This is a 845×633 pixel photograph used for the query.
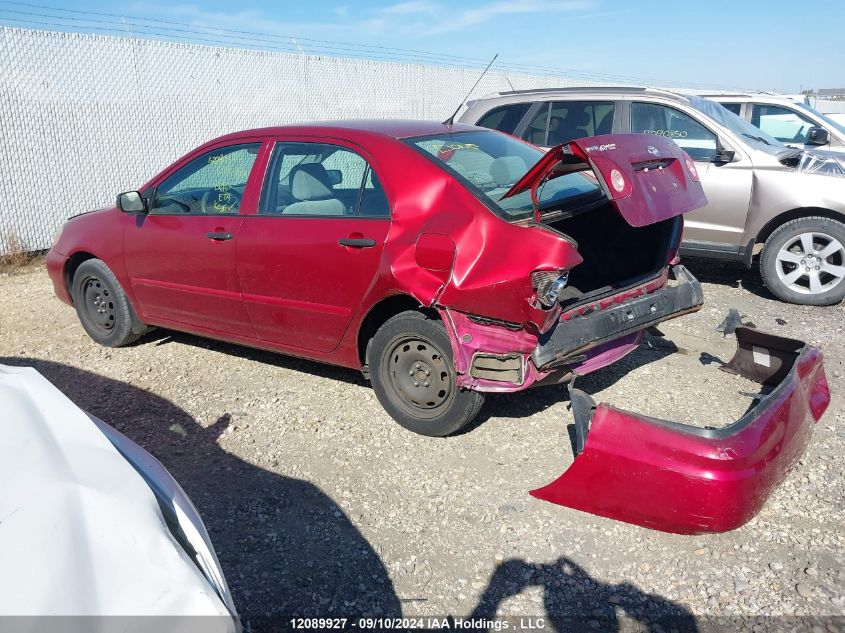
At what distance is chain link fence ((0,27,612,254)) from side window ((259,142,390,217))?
577 centimetres

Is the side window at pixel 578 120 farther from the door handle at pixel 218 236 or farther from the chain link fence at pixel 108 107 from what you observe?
the chain link fence at pixel 108 107

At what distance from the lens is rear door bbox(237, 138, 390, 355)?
401cm

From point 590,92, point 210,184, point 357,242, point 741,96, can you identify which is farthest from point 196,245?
point 741,96

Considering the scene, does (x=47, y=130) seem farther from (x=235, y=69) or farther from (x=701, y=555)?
(x=701, y=555)

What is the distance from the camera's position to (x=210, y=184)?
16.4ft

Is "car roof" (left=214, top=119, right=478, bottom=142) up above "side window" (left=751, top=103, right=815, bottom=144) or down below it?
below

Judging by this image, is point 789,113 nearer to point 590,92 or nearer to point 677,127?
point 677,127

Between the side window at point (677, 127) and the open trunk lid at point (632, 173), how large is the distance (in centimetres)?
300

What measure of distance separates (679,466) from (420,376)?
151 centimetres

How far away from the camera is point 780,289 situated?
6.54m

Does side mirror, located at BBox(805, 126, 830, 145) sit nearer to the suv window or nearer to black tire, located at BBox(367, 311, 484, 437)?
the suv window

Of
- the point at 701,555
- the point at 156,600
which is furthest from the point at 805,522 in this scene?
the point at 156,600

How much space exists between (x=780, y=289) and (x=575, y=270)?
9.76 ft

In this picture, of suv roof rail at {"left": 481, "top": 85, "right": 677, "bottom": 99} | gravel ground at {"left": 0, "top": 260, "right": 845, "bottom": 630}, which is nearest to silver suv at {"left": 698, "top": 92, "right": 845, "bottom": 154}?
suv roof rail at {"left": 481, "top": 85, "right": 677, "bottom": 99}
